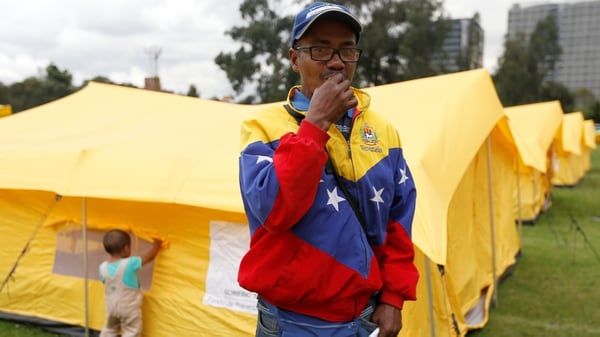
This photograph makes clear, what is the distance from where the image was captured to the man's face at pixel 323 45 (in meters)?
1.61

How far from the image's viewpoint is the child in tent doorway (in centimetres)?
409

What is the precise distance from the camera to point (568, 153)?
15492mm

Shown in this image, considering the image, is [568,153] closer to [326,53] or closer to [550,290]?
[550,290]

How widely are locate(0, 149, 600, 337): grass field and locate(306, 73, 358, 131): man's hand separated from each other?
4070 millimetres

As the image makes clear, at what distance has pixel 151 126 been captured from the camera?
17.2ft

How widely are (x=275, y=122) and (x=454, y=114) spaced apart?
9.43ft

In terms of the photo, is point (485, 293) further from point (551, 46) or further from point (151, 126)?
point (551, 46)

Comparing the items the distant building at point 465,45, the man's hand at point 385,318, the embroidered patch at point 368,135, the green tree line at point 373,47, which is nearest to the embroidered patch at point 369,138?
the embroidered patch at point 368,135

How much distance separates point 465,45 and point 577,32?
7530 cm

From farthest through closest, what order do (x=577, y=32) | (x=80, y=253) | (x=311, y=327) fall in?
(x=577, y=32)
(x=80, y=253)
(x=311, y=327)

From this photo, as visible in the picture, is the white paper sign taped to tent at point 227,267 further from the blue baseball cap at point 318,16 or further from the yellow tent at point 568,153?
the yellow tent at point 568,153

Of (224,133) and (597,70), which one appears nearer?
(224,133)

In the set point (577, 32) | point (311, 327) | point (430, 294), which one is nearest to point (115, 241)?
point (430, 294)

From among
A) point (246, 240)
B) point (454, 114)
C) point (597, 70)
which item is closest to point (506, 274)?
point (454, 114)
